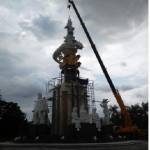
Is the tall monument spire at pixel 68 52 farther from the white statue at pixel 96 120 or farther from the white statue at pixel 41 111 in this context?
the white statue at pixel 96 120

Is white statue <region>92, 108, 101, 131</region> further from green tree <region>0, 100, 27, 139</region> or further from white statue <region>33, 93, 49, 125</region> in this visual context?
green tree <region>0, 100, 27, 139</region>

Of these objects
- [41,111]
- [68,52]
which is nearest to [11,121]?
[41,111]

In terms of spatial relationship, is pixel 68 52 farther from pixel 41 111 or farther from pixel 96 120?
pixel 96 120

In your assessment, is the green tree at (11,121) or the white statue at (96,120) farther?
the green tree at (11,121)

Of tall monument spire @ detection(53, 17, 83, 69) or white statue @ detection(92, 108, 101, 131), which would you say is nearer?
white statue @ detection(92, 108, 101, 131)

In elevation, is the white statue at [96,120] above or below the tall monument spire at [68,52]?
below

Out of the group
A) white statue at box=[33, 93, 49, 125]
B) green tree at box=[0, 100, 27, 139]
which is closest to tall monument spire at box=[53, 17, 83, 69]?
white statue at box=[33, 93, 49, 125]

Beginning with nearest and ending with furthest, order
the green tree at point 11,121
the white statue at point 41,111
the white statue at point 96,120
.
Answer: the white statue at point 96,120 → the white statue at point 41,111 → the green tree at point 11,121

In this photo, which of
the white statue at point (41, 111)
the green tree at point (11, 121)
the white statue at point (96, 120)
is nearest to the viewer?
the white statue at point (96, 120)

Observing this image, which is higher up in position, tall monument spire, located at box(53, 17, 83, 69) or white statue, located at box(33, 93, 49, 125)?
tall monument spire, located at box(53, 17, 83, 69)

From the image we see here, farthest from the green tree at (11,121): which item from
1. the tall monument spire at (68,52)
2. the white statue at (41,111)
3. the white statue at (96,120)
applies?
the white statue at (96,120)

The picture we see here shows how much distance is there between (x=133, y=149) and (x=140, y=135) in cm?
644

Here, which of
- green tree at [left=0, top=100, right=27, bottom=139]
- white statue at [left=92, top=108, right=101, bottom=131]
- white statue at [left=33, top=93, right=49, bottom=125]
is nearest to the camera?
white statue at [left=92, top=108, right=101, bottom=131]

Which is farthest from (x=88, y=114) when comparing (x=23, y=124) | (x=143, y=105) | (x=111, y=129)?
(x=143, y=105)
